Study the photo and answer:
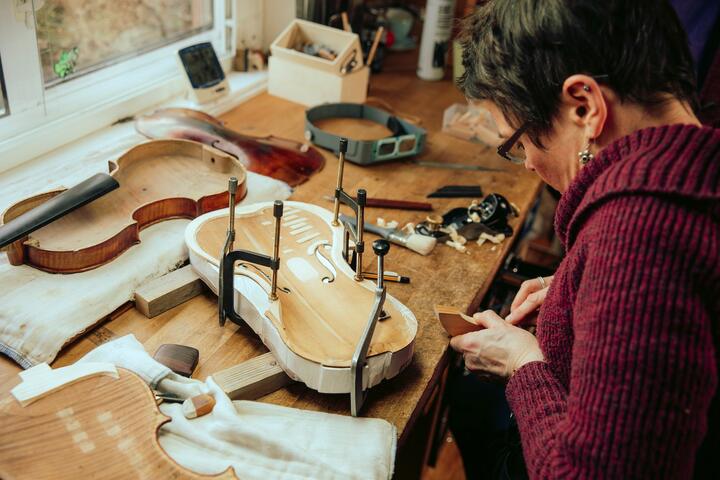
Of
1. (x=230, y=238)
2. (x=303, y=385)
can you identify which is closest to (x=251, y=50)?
(x=230, y=238)

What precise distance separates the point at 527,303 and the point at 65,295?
2.84 ft

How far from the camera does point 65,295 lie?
3.68 feet

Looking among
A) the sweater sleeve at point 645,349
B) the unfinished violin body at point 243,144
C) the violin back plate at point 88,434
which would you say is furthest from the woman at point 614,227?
the unfinished violin body at point 243,144

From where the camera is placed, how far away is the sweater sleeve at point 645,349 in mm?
737

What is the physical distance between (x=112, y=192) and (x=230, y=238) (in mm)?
413

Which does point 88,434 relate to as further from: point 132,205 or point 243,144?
point 243,144

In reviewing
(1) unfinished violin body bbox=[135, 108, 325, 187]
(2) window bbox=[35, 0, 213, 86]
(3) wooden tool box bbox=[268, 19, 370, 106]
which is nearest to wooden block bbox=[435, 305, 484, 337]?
(1) unfinished violin body bbox=[135, 108, 325, 187]

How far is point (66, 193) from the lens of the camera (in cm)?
123

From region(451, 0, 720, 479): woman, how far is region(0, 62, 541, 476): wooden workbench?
19 cm

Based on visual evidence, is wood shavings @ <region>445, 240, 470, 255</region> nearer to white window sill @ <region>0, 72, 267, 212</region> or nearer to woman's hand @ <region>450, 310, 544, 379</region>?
woman's hand @ <region>450, 310, 544, 379</region>

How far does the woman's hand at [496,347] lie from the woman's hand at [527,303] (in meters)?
0.10

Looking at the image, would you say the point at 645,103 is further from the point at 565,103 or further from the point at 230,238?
the point at 230,238

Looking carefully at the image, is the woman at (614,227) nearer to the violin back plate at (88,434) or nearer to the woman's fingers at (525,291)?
the woman's fingers at (525,291)

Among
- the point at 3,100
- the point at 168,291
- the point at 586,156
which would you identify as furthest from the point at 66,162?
the point at 586,156
